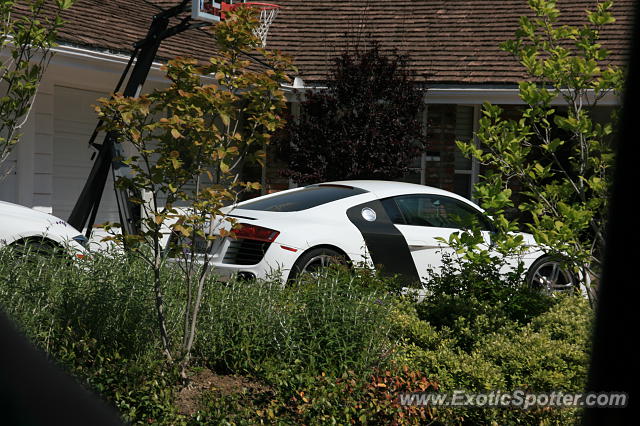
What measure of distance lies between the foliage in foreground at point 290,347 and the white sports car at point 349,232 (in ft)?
6.46

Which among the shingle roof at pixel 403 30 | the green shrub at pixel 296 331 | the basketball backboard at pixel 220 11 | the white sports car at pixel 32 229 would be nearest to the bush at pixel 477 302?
the green shrub at pixel 296 331

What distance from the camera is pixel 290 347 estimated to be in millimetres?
4664

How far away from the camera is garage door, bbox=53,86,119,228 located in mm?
13211

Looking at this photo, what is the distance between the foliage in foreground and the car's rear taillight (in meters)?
1.99

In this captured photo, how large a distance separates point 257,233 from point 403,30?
9785 mm

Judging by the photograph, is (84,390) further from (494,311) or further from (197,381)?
(494,311)

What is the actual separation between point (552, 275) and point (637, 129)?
860 centimetres

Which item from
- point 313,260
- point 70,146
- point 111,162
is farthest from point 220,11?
point 70,146

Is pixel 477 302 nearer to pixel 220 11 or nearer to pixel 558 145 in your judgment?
pixel 558 145

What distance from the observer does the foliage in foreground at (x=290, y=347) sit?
4.20m

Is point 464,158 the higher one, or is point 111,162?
point 464,158

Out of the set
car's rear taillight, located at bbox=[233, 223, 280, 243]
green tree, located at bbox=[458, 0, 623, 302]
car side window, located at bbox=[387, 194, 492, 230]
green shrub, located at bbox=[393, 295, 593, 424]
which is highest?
green tree, located at bbox=[458, 0, 623, 302]

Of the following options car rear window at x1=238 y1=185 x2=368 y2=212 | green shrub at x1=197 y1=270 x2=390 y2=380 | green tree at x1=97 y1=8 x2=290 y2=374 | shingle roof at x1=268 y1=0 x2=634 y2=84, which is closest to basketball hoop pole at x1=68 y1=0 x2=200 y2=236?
car rear window at x1=238 y1=185 x2=368 y2=212

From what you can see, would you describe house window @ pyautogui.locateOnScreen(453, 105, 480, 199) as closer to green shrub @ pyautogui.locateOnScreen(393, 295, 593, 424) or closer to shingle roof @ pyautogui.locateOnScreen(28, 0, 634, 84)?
shingle roof @ pyautogui.locateOnScreen(28, 0, 634, 84)
